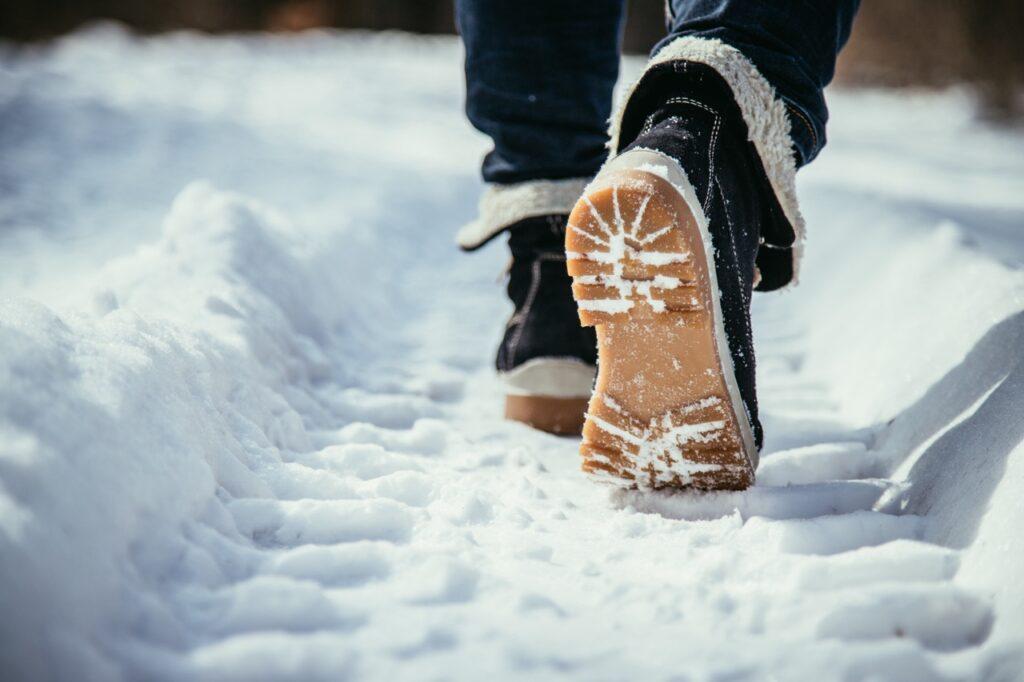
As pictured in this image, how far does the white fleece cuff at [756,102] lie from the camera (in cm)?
83

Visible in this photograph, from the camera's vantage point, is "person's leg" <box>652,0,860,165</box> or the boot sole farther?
the boot sole

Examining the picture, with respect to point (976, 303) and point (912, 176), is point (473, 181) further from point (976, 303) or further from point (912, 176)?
point (976, 303)

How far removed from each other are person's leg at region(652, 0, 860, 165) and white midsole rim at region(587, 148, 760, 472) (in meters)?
0.18

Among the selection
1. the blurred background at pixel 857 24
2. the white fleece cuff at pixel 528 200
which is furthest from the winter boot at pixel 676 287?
the blurred background at pixel 857 24

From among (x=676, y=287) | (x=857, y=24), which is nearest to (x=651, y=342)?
(x=676, y=287)

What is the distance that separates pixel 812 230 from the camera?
7.65 ft

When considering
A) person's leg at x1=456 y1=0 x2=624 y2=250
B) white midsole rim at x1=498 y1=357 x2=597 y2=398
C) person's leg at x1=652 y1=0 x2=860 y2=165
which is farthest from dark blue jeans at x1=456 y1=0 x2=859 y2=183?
white midsole rim at x1=498 y1=357 x2=597 y2=398

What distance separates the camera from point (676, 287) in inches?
30.5

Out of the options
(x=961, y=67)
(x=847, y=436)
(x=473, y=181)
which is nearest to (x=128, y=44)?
(x=473, y=181)

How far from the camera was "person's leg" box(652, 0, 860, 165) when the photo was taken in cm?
86

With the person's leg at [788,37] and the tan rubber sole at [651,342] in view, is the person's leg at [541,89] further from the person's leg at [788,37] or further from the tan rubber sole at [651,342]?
the tan rubber sole at [651,342]

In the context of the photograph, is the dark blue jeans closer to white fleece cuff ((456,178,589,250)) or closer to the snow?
white fleece cuff ((456,178,589,250))

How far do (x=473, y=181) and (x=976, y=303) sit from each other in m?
2.55

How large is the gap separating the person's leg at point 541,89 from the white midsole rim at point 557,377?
0.68 feet
